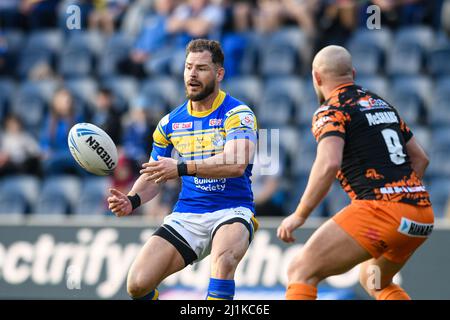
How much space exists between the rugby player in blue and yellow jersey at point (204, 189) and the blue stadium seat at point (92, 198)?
20.0ft

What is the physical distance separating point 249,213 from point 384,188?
4.52 feet

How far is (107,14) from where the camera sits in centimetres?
1661

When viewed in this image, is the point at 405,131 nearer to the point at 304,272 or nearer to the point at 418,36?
the point at 304,272

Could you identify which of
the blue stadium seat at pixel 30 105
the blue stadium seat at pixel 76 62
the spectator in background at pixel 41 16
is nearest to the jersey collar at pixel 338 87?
the blue stadium seat at pixel 30 105

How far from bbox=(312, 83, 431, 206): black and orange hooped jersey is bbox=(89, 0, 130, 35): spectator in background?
1029cm

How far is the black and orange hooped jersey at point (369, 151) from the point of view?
670 cm

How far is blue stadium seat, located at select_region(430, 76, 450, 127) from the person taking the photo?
13547 millimetres

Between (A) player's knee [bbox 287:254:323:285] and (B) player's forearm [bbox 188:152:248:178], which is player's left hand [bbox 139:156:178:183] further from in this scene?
(A) player's knee [bbox 287:254:323:285]

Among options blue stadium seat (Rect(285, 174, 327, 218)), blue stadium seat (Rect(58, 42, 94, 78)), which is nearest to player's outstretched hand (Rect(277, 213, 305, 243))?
A: blue stadium seat (Rect(285, 174, 327, 218))

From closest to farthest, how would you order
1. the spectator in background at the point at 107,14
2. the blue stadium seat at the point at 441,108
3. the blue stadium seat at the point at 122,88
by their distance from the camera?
the blue stadium seat at the point at 441,108 < the blue stadium seat at the point at 122,88 < the spectator in background at the point at 107,14

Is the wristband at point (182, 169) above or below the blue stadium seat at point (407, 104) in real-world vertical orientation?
below

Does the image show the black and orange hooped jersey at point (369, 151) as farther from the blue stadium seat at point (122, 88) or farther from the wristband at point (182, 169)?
the blue stadium seat at point (122, 88)

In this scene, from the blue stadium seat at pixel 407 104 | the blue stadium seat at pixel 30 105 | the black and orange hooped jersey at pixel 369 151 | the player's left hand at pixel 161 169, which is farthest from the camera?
the blue stadium seat at pixel 30 105

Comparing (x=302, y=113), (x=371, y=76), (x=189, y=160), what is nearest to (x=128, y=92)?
(x=302, y=113)
